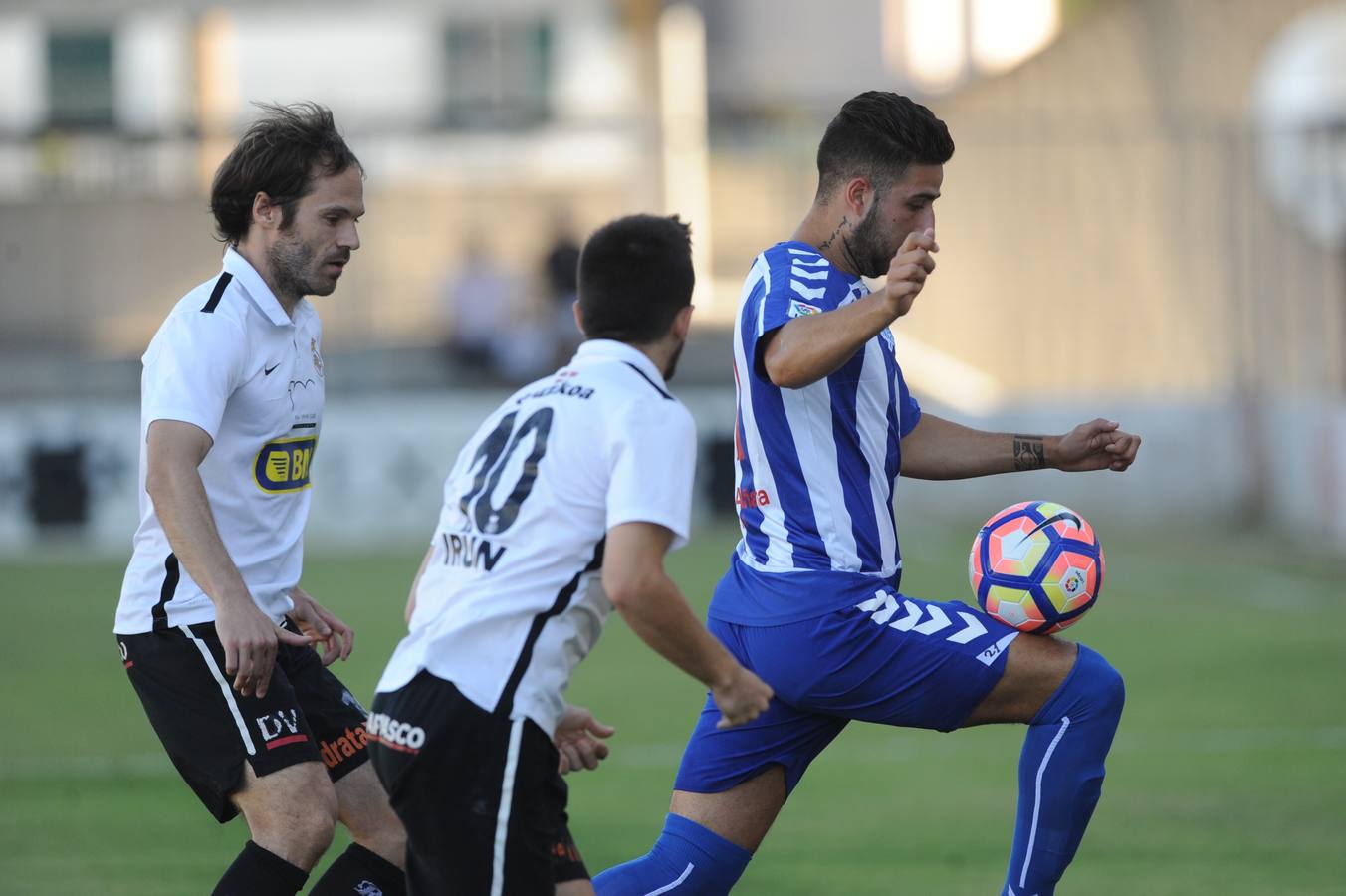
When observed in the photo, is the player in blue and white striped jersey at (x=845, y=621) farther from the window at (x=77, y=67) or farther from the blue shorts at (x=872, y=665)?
the window at (x=77, y=67)

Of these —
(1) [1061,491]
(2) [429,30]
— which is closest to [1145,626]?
(1) [1061,491]

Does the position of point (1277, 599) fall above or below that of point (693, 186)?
below

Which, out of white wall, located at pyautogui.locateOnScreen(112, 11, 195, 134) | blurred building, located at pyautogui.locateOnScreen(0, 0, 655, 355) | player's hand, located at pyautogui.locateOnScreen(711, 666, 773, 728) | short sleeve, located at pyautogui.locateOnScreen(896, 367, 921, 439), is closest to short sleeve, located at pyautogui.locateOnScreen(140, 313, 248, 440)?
player's hand, located at pyautogui.locateOnScreen(711, 666, 773, 728)

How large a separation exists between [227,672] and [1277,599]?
1164 centimetres

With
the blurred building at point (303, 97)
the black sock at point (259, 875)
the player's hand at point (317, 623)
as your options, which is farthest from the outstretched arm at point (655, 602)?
the blurred building at point (303, 97)

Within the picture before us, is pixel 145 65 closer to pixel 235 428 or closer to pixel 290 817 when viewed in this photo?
pixel 235 428

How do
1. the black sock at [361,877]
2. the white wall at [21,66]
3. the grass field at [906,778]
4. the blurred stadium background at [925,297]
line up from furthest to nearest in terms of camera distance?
the white wall at [21,66]
the blurred stadium background at [925,297]
the grass field at [906,778]
the black sock at [361,877]

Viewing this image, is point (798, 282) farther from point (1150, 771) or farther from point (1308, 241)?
point (1308, 241)

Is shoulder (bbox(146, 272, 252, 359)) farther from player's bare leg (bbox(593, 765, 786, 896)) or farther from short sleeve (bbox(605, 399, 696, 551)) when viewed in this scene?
player's bare leg (bbox(593, 765, 786, 896))

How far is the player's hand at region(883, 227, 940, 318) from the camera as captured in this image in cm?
435

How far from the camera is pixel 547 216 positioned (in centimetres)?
2539

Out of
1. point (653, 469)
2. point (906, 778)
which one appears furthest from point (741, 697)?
point (906, 778)

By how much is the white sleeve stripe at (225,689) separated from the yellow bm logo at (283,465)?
42cm

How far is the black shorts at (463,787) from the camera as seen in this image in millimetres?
4074
